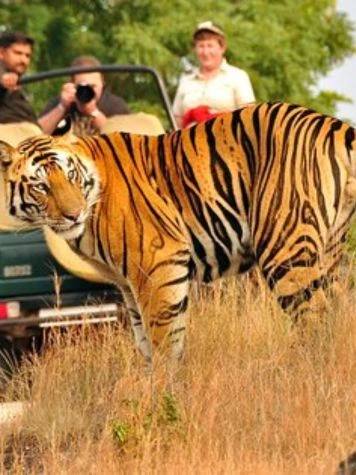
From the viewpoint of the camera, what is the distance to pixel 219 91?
13984mm

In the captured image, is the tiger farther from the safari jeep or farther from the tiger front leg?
the safari jeep

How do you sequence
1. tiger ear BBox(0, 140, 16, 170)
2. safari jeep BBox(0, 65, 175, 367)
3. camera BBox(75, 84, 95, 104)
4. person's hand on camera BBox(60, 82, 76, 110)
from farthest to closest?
1. person's hand on camera BBox(60, 82, 76, 110)
2. camera BBox(75, 84, 95, 104)
3. safari jeep BBox(0, 65, 175, 367)
4. tiger ear BBox(0, 140, 16, 170)

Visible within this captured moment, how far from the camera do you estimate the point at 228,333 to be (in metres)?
11.0

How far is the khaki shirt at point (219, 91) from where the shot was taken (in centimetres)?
1399

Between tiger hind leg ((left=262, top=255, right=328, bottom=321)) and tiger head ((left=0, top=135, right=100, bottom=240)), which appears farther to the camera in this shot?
tiger head ((left=0, top=135, right=100, bottom=240))

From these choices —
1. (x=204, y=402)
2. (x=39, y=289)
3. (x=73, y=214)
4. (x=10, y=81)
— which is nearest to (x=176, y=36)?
(x=10, y=81)

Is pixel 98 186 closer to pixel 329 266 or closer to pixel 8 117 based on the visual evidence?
pixel 329 266

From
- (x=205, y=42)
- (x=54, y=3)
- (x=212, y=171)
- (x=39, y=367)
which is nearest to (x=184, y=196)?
(x=212, y=171)

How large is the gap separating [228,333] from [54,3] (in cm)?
1942

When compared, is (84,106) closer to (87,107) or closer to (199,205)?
(87,107)

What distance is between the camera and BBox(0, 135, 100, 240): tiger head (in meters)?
11.0

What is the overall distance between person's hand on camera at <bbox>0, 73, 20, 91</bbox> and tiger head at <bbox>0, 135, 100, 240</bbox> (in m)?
2.54

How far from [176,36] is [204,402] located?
19.2 meters

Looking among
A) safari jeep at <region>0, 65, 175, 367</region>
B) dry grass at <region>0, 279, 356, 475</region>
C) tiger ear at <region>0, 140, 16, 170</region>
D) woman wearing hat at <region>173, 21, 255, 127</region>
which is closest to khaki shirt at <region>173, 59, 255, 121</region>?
woman wearing hat at <region>173, 21, 255, 127</region>
